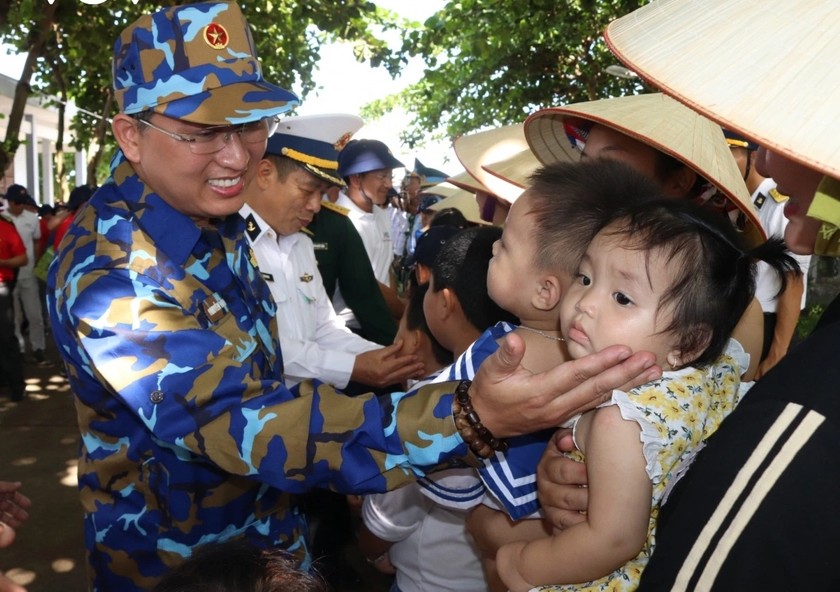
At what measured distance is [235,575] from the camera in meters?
1.37

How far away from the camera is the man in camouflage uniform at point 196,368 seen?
161cm

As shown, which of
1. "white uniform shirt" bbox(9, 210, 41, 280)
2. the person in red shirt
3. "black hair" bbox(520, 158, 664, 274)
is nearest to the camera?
"black hair" bbox(520, 158, 664, 274)

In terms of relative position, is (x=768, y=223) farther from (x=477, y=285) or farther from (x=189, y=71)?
(x=189, y=71)

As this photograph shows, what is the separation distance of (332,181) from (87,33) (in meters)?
8.19

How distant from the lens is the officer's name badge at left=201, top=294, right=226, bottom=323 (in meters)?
1.91

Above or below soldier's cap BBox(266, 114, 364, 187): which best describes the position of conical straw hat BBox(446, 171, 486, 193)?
below

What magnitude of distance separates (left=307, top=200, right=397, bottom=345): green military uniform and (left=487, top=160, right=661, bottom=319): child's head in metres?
3.10

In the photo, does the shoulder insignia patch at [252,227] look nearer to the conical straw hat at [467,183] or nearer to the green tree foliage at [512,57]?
the conical straw hat at [467,183]

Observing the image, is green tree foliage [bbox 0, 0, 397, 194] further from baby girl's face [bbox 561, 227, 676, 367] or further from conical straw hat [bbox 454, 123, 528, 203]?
baby girl's face [bbox 561, 227, 676, 367]

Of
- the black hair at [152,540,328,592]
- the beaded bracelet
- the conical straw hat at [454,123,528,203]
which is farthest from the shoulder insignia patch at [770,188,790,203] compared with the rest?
the black hair at [152,540,328,592]

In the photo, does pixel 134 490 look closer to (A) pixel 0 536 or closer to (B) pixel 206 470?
(B) pixel 206 470

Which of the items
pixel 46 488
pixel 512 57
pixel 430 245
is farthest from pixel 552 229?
pixel 512 57

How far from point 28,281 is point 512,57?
11.1m

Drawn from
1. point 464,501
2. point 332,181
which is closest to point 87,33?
point 332,181
